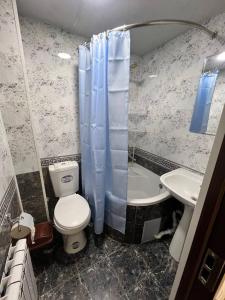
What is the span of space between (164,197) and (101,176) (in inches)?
27.2

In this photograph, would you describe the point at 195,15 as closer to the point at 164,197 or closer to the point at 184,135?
the point at 184,135

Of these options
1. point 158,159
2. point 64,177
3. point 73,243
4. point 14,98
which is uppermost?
point 14,98

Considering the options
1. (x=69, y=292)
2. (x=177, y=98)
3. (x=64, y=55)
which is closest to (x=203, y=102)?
(x=177, y=98)

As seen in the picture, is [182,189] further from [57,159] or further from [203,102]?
[57,159]

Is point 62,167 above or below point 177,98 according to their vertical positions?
below

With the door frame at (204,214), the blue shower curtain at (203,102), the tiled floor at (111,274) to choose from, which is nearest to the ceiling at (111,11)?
the blue shower curtain at (203,102)

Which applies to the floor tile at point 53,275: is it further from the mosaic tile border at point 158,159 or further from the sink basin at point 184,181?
the mosaic tile border at point 158,159

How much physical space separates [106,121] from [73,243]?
4.26 feet

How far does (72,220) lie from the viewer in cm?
136

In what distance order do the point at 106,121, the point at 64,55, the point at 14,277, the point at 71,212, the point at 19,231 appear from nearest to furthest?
the point at 14,277 → the point at 19,231 → the point at 106,121 → the point at 71,212 → the point at 64,55

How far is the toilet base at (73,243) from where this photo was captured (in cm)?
150

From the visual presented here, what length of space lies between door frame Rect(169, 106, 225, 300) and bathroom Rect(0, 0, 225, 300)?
0.62 m

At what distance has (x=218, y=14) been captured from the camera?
1.25 meters

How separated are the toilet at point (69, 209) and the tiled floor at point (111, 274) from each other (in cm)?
17
